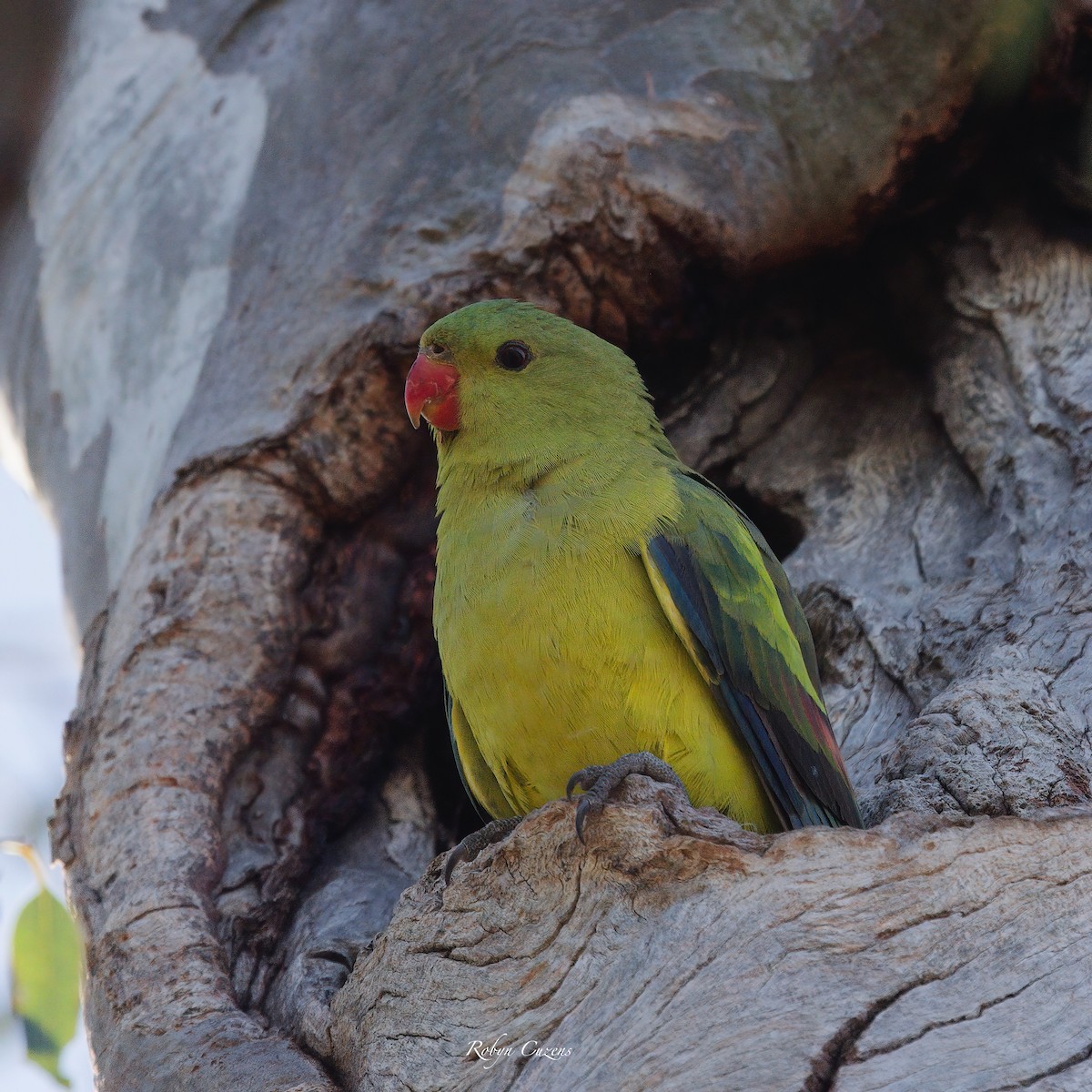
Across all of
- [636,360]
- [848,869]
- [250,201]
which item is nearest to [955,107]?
[636,360]

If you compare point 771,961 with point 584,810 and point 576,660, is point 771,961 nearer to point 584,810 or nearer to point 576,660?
point 584,810

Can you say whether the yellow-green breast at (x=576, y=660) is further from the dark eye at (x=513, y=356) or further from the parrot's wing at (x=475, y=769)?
the dark eye at (x=513, y=356)

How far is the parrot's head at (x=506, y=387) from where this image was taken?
3.16m

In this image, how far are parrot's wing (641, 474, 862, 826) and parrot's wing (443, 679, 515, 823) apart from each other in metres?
0.66

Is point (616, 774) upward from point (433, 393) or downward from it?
downward

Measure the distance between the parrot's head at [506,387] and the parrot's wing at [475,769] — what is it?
2.21ft

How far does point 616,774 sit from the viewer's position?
2145 mm

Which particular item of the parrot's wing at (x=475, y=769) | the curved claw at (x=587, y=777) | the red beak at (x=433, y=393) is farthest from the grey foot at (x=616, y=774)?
the red beak at (x=433, y=393)

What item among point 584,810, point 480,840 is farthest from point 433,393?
point 584,810

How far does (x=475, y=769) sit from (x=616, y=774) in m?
0.91

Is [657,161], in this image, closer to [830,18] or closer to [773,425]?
[830,18]

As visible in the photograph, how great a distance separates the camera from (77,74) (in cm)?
442

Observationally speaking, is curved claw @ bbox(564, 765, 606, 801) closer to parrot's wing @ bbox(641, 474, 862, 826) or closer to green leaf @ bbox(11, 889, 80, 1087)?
parrot's wing @ bbox(641, 474, 862, 826)

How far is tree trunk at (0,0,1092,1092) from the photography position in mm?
2527
